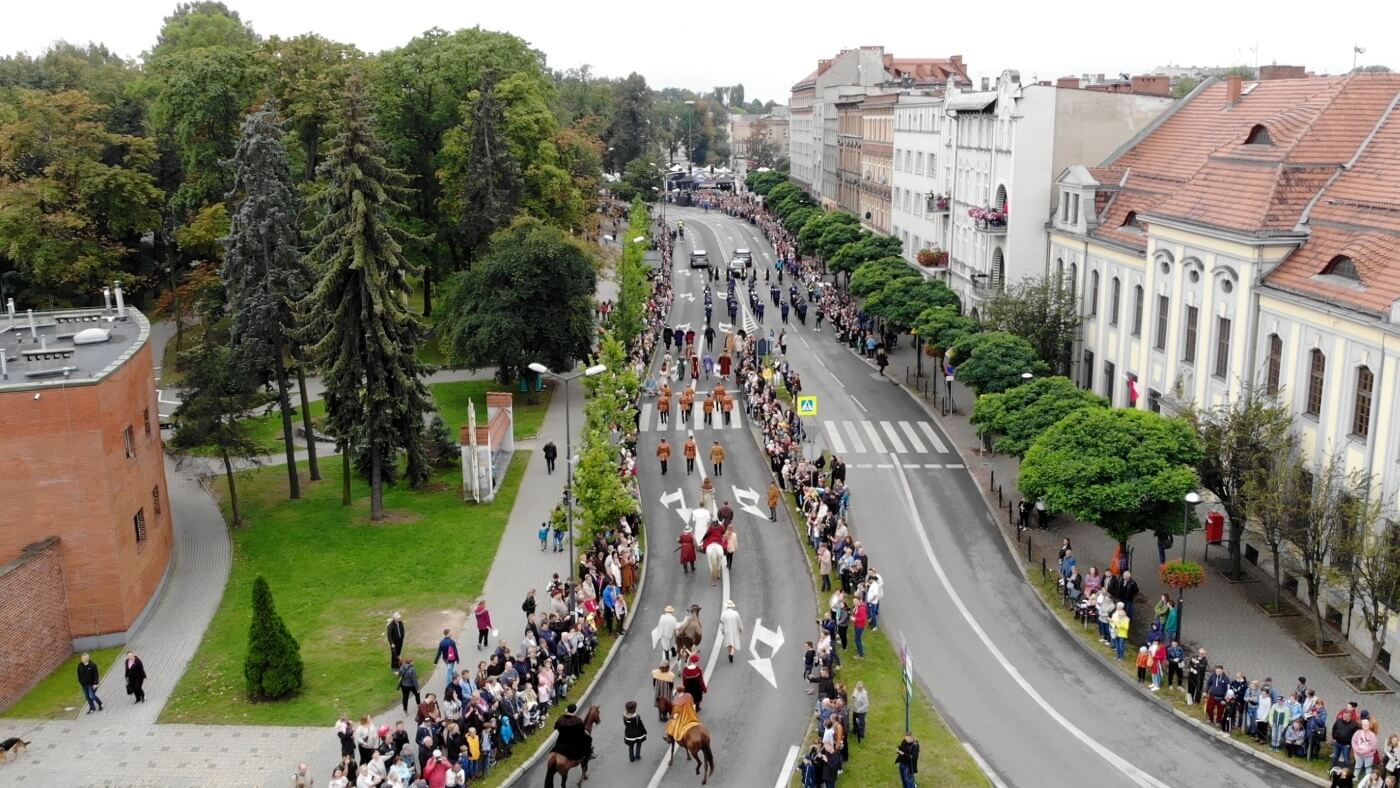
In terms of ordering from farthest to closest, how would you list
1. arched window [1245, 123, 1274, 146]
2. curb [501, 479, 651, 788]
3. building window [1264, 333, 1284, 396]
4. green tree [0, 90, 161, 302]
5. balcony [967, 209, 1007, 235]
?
balcony [967, 209, 1007, 235] → green tree [0, 90, 161, 302] → arched window [1245, 123, 1274, 146] → building window [1264, 333, 1284, 396] → curb [501, 479, 651, 788]

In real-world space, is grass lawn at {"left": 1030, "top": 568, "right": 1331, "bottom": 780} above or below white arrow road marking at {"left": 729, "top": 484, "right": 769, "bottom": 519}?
below

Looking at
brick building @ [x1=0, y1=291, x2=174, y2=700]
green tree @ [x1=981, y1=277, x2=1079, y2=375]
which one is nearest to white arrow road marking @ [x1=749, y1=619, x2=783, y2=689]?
brick building @ [x1=0, y1=291, x2=174, y2=700]

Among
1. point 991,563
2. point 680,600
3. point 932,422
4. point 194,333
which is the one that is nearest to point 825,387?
point 932,422

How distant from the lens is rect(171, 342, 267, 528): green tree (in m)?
35.8

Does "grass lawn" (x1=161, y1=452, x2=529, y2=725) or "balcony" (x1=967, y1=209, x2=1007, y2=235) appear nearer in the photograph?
"grass lawn" (x1=161, y1=452, x2=529, y2=725)

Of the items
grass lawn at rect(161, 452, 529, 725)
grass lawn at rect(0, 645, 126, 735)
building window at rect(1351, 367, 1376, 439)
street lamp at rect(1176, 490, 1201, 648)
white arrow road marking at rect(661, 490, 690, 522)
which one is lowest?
grass lawn at rect(0, 645, 126, 735)

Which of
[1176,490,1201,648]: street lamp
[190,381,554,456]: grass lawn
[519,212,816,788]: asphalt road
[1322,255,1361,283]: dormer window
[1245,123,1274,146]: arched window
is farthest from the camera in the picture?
[190,381,554,456]: grass lawn

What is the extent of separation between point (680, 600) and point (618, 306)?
27.9m

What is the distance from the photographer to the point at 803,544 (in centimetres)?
3556

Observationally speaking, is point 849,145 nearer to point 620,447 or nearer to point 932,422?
point 932,422

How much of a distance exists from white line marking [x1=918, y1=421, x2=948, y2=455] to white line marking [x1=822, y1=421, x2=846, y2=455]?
3430 mm

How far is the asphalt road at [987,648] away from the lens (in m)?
23.2

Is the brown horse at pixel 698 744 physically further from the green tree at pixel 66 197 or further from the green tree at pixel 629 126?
the green tree at pixel 629 126

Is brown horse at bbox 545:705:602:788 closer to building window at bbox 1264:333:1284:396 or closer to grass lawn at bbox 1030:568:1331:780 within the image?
grass lawn at bbox 1030:568:1331:780
